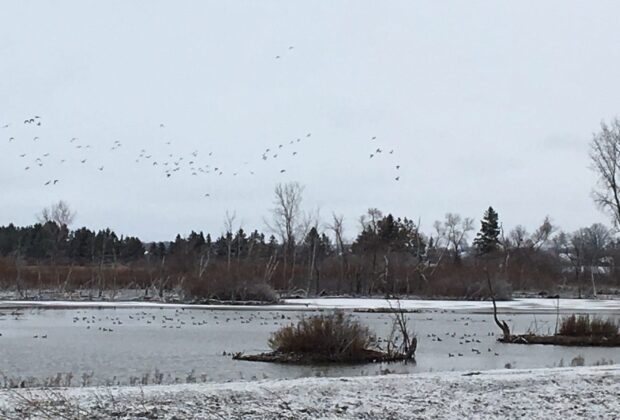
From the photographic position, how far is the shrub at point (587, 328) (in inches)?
1171

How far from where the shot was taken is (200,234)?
129 meters

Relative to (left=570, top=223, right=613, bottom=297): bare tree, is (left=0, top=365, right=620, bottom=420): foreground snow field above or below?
below

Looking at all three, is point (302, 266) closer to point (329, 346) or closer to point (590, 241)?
point (329, 346)

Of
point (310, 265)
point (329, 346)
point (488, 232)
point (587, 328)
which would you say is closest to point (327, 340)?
point (329, 346)

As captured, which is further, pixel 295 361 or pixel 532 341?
pixel 532 341

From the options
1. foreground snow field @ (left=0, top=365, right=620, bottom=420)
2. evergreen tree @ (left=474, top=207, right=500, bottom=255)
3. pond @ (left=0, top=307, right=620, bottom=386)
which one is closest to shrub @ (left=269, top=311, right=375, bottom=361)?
pond @ (left=0, top=307, right=620, bottom=386)

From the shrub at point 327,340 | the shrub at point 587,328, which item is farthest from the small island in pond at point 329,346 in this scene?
the shrub at point 587,328

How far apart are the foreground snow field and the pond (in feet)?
12.5

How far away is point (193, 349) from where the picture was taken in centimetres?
2470

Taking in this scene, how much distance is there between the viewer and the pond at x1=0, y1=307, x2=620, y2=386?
19.0 meters

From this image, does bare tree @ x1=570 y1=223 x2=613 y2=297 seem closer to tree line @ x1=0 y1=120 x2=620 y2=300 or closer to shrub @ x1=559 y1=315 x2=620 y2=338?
tree line @ x1=0 y1=120 x2=620 y2=300

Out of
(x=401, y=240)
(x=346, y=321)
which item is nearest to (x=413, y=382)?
(x=346, y=321)

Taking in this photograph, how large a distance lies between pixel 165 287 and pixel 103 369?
4916cm

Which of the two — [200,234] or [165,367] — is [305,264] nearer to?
[200,234]
